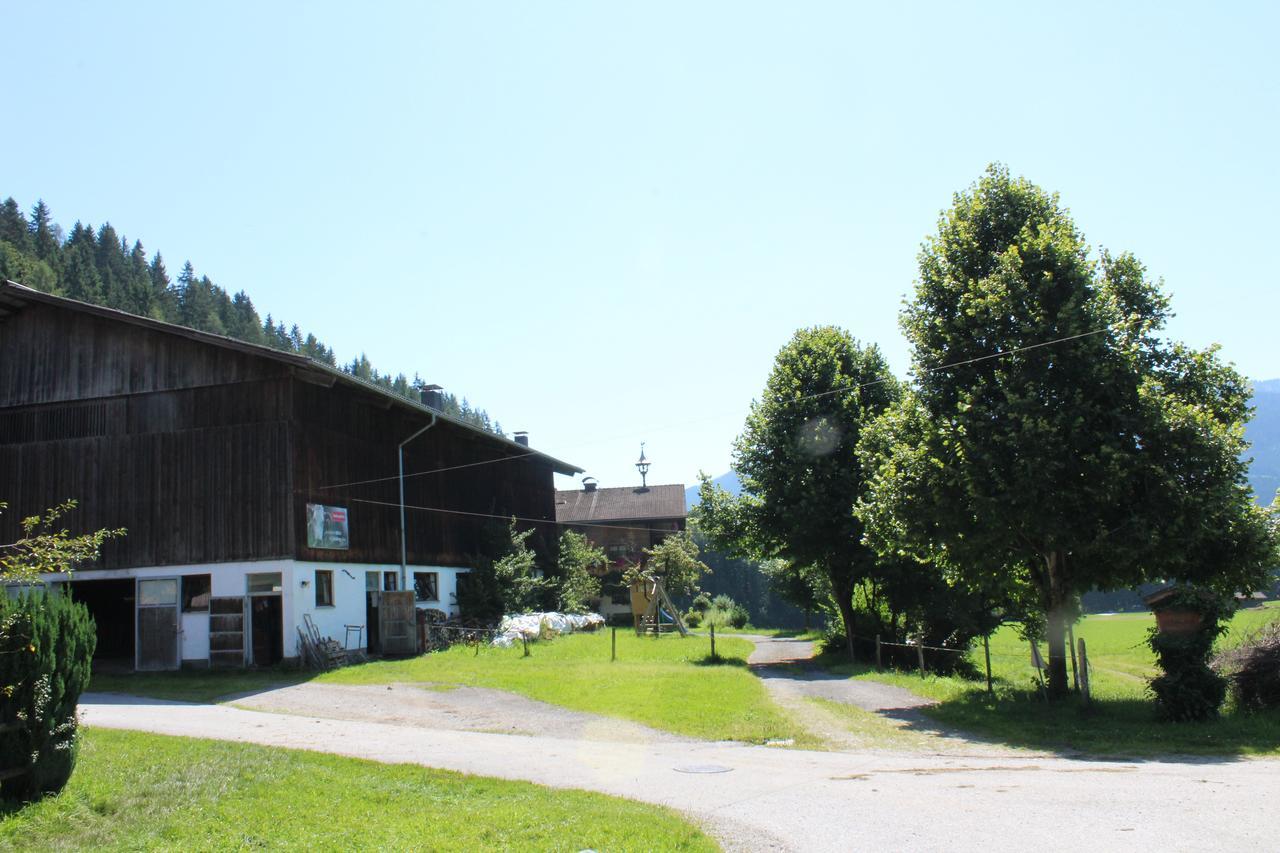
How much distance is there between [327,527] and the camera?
89.7ft

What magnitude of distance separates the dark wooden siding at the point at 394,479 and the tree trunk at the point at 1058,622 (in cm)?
Answer: 1917

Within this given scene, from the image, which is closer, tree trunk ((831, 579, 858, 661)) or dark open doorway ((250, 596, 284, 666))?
dark open doorway ((250, 596, 284, 666))

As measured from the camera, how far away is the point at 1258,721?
14070 millimetres

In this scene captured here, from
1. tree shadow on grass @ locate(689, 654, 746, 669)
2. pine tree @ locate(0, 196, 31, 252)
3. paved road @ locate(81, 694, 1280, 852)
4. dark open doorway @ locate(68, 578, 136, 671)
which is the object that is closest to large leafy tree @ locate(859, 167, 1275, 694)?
paved road @ locate(81, 694, 1280, 852)

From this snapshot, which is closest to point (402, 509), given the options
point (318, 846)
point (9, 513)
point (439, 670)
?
point (439, 670)

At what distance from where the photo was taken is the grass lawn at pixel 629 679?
1611 centimetres

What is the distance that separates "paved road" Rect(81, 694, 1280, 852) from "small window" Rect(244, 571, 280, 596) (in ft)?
33.8

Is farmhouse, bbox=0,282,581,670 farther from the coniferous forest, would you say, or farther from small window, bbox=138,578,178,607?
the coniferous forest

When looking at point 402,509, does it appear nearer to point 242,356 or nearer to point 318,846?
point 242,356

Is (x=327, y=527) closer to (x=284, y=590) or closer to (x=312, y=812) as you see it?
(x=284, y=590)

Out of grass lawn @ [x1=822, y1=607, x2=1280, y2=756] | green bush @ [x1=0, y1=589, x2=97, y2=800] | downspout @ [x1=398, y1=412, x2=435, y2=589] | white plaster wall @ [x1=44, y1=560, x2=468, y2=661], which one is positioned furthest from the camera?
downspout @ [x1=398, y1=412, x2=435, y2=589]

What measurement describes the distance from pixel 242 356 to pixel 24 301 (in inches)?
311

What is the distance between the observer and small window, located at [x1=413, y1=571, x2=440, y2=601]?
33281mm

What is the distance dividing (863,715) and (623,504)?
165ft
